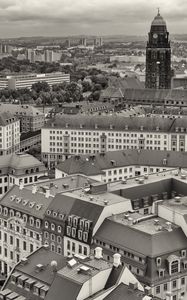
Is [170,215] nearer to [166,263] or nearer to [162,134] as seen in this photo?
[166,263]

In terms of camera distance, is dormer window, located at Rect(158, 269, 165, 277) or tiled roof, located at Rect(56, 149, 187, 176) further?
tiled roof, located at Rect(56, 149, 187, 176)

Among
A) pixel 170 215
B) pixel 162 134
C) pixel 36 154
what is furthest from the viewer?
pixel 36 154

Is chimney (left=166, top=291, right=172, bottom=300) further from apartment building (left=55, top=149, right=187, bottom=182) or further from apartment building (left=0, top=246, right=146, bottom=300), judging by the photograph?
apartment building (left=55, top=149, right=187, bottom=182)

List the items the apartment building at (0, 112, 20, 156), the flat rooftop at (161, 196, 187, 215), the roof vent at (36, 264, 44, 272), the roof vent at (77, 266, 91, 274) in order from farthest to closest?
the apartment building at (0, 112, 20, 156)
the flat rooftop at (161, 196, 187, 215)
the roof vent at (36, 264, 44, 272)
the roof vent at (77, 266, 91, 274)

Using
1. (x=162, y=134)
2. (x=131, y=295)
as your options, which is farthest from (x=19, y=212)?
(x=162, y=134)

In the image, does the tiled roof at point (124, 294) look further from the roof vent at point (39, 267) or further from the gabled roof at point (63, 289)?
the roof vent at point (39, 267)

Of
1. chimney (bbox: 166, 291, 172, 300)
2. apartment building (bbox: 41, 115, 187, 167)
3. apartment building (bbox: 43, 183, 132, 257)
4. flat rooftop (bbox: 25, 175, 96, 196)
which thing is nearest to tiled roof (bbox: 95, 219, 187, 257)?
apartment building (bbox: 43, 183, 132, 257)

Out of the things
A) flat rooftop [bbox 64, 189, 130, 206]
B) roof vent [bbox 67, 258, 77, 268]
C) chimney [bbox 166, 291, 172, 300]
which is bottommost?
chimney [bbox 166, 291, 172, 300]
